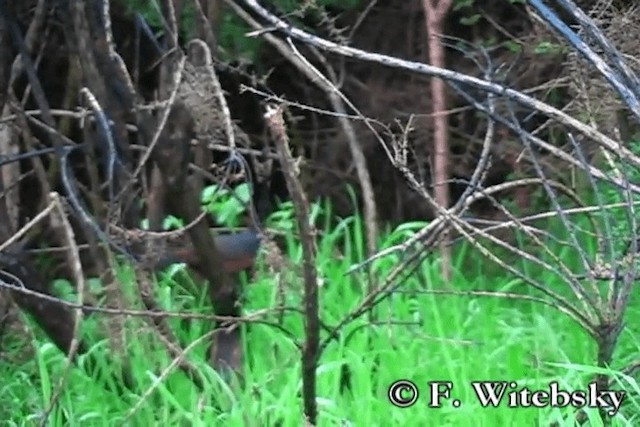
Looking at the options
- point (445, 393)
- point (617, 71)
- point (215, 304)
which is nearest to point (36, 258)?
point (215, 304)

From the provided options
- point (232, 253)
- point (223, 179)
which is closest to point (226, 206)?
point (232, 253)

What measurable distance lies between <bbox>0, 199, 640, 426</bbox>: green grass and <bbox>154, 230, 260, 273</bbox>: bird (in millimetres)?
95

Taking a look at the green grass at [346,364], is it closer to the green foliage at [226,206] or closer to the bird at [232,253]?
the bird at [232,253]

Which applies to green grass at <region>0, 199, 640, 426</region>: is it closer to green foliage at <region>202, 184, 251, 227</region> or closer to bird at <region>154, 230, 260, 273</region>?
bird at <region>154, 230, 260, 273</region>

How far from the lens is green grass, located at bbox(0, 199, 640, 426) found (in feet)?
10.5

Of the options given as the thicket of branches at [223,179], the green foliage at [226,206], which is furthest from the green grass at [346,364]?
the green foliage at [226,206]

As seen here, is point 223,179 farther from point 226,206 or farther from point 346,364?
point 226,206

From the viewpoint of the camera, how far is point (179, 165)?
3516mm

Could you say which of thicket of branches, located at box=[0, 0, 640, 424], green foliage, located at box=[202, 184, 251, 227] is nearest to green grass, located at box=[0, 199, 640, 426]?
thicket of branches, located at box=[0, 0, 640, 424]

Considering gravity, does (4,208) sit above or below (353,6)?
below

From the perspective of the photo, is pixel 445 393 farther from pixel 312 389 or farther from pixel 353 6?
pixel 353 6

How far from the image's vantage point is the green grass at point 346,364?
126 inches

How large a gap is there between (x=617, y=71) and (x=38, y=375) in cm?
223

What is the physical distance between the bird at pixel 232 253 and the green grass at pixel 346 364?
0.31 ft
